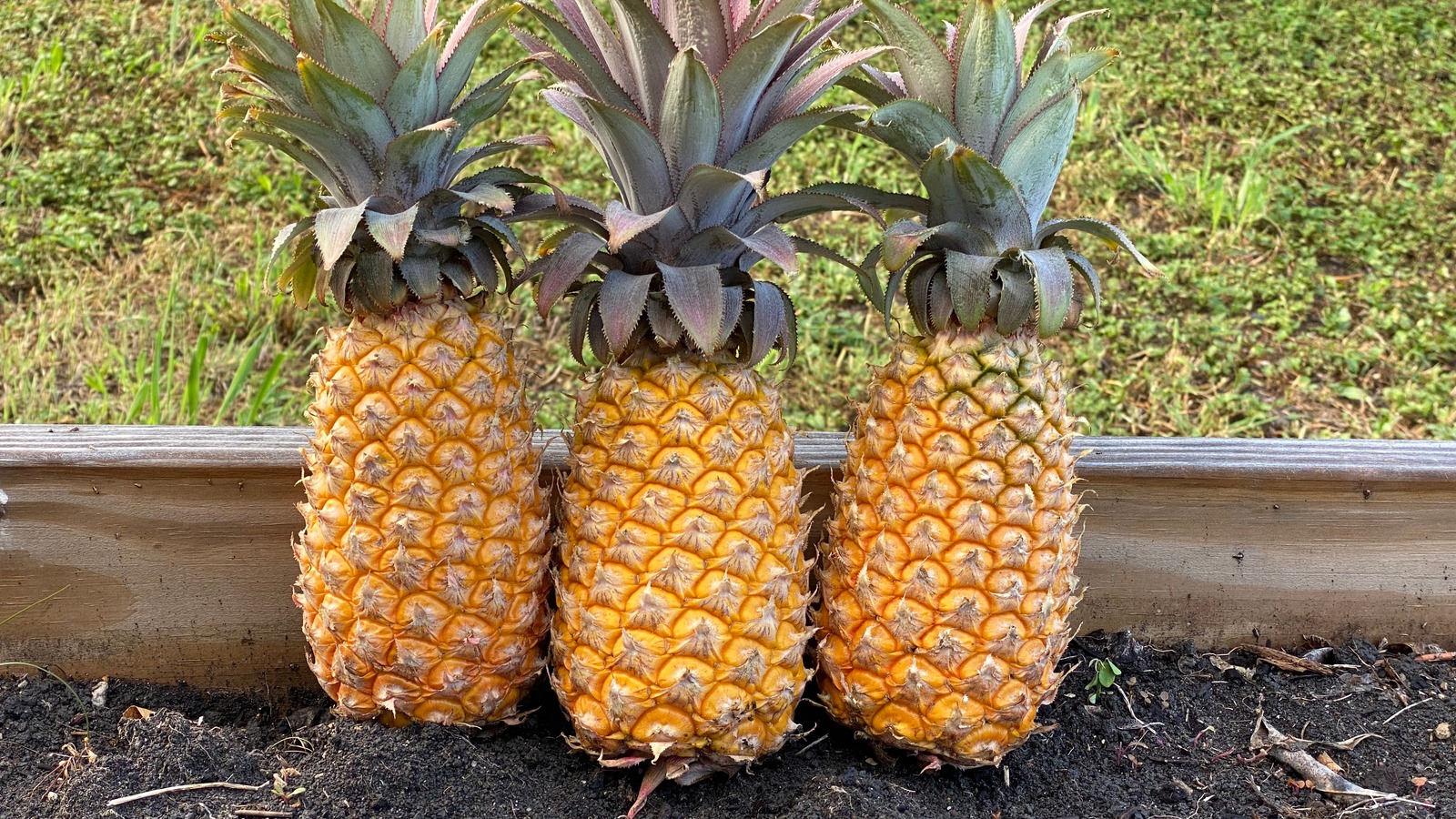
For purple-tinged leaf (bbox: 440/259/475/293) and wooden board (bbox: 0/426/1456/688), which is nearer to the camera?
purple-tinged leaf (bbox: 440/259/475/293)

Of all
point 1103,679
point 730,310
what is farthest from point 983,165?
point 1103,679

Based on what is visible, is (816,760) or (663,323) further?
(816,760)

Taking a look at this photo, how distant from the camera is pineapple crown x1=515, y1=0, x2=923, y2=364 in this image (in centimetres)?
156

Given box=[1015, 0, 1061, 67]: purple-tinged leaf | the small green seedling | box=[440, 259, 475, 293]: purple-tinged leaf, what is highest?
box=[1015, 0, 1061, 67]: purple-tinged leaf

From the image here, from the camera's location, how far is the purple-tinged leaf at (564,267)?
5.30 feet

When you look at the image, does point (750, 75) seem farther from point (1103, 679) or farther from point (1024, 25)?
point (1103, 679)

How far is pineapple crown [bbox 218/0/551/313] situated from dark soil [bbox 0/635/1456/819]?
2.36 feet

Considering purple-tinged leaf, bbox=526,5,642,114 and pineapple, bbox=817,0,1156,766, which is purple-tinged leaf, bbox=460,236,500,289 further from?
pineapple, bbox=817,0,1156,766

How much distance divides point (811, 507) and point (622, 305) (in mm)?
733

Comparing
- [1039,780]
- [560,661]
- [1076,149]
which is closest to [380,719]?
[560,661]

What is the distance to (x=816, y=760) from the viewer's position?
188 centimetres

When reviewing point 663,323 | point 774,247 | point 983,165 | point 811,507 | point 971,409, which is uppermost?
point 983,165

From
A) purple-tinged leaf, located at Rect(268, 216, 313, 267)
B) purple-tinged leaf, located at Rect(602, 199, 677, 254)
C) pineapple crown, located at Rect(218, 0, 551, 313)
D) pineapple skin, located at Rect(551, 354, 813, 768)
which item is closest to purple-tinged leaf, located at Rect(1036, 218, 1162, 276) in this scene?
pineapple skin, located at Rect(551, 354, 813, 768)

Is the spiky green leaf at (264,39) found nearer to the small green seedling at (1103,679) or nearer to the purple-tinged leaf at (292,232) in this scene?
the purple-tinged leaf at (292,232)
